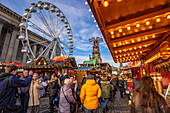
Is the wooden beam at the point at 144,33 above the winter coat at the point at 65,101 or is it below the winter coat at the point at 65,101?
above

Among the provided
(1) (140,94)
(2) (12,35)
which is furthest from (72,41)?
(1) (140,94)

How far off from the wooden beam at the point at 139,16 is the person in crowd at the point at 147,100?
6.62ft

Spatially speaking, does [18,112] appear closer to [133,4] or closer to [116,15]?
[116,15]

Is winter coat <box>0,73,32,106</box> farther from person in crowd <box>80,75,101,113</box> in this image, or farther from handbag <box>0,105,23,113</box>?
person in crowd <box>80,75,101,113</box>

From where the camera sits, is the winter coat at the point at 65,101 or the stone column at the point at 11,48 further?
the stone column at the point at 11,48

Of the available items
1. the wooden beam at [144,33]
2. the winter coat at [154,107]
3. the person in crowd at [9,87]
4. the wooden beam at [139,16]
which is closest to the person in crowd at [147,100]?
the winter coat at [154,107]

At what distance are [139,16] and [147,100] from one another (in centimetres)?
245

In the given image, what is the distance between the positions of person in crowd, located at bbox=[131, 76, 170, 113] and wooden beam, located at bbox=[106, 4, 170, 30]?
2016 mm

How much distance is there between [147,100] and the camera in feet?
5.67

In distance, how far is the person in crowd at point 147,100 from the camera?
165 cm

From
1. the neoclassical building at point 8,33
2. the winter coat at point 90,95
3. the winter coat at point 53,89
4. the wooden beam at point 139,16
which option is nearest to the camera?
the wooden beam at point 139,16

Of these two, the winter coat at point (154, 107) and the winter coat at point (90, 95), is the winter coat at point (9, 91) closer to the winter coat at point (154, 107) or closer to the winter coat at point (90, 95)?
the winter coat at point (90, 95)

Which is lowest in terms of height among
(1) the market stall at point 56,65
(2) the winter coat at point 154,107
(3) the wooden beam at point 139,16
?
(2) the winter coat at point 154,107

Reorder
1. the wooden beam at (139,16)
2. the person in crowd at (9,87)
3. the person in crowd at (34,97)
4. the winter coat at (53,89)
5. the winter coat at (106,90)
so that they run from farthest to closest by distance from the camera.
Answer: the winter coat at (106,90)
the winter coat at (53,89)
the person in crowd at (34,97)
the wooden beam at (139,16)
the person in crowd at (9,87)
